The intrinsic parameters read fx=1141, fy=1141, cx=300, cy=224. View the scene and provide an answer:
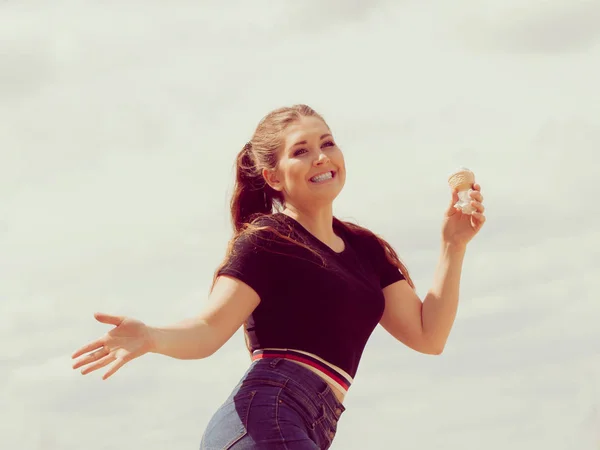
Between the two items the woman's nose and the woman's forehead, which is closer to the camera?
the woman's nose

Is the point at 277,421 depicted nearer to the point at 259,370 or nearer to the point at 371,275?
the point at 259,370

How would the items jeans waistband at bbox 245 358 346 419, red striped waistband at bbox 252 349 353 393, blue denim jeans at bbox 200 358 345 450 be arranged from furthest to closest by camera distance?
1. red striped waistband at bbox 252 349 353 393
2. jeans waistband at bbox 245 358 346 419
3. blue denim jeans at bbox 200 358 345 450

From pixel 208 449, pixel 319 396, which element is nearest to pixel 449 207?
pixel 319 396

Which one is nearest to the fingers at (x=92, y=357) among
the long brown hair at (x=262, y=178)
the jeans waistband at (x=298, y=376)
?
the jeans waistband at (x=298, y=376)

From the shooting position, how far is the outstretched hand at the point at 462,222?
8.98 metres

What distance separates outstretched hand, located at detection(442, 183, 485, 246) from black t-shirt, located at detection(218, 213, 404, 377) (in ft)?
3.49

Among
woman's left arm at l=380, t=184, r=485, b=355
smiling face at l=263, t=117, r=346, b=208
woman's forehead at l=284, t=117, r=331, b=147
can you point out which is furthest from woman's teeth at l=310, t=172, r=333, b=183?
woman's left arm at l=380, t=184, r=485, b=355

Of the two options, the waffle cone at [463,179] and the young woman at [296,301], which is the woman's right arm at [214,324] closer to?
the young woman at [296,301]

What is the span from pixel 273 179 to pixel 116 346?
2419 mm

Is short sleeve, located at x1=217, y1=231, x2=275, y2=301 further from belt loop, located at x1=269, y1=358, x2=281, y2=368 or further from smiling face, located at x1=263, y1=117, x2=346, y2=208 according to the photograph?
smiling face, located at x1=263, y1=117, x2=346, y2=208

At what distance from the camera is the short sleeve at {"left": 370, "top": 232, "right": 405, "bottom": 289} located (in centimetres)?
900

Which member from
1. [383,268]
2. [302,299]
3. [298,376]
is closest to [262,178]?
[383,268]

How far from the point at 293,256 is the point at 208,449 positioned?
1.51 metres

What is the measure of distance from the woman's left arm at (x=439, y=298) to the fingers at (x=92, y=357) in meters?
2.72
